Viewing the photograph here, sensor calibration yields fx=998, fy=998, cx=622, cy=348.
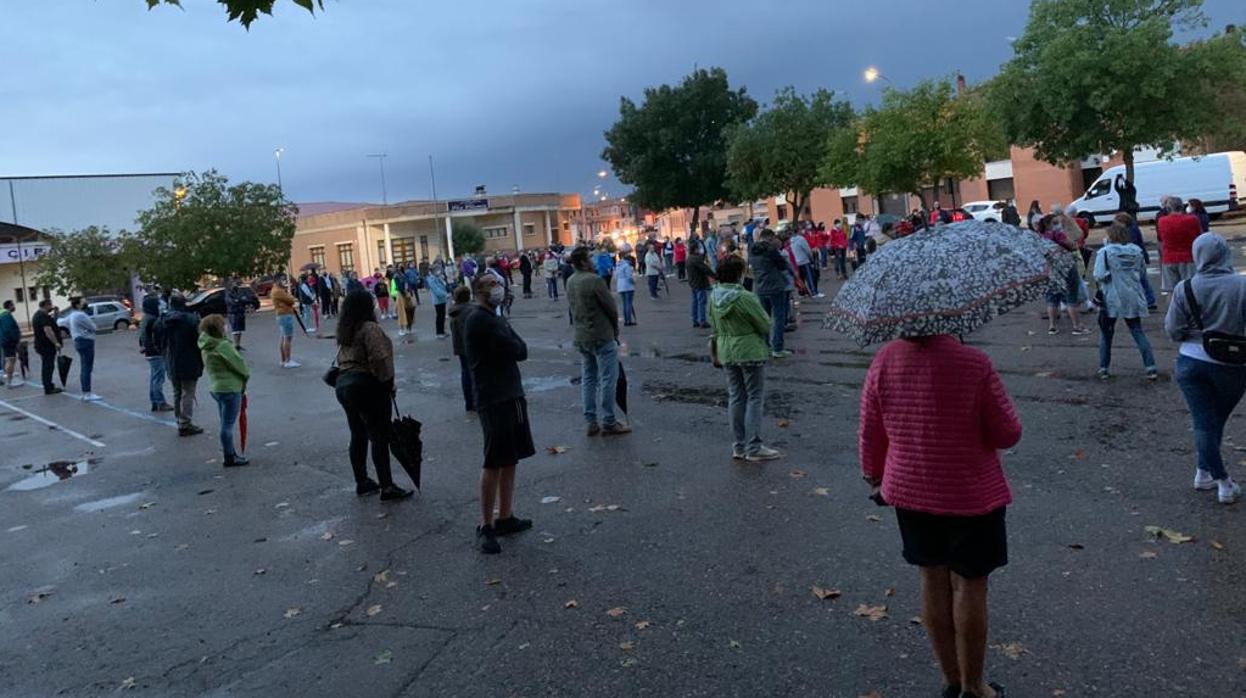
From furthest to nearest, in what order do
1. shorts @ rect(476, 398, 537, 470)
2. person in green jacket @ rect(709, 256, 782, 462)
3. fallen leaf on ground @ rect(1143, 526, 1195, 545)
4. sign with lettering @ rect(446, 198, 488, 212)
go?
sign with lettering @ rect(446, 198, 488, 212)
person in green jacket @ rect(709, 256, 782, 462)
shorts @ rect(476, 398, 537, 470)
fallen leaf on ground @ rect(1143, 526, 1195, 545)

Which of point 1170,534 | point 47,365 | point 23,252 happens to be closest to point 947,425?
point 1170,534

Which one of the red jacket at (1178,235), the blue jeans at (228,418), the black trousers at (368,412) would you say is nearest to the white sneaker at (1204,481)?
the black trousers at (368,412)

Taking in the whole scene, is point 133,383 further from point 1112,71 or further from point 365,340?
point 1112,71

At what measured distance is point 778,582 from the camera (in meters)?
5.31

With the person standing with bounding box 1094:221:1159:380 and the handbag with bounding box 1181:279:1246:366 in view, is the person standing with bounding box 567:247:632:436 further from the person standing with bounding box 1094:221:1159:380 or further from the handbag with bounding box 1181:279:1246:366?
the handbag with bounding box 1181:279:1246:366

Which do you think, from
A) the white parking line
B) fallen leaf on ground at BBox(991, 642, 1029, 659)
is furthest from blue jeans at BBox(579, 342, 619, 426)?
the white parking line

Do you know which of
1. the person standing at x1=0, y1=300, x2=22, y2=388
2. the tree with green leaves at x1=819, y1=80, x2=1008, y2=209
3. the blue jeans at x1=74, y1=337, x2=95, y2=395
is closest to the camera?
the blue jeans at x1=74, y1=337, x2=95, y2=395

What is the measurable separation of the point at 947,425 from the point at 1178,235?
11.4 m

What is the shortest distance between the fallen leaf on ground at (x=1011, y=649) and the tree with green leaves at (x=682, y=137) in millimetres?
50551

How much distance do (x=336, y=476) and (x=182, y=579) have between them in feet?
8.73

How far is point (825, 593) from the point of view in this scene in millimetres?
5062

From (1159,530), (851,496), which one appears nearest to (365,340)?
(851,496)

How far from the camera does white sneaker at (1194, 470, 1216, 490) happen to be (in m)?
6.12

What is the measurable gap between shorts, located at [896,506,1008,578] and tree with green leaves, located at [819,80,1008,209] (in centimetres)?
3188
